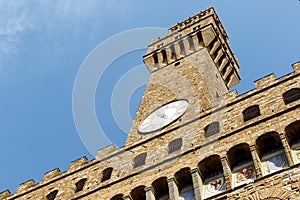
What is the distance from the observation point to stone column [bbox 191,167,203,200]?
55.8 feet

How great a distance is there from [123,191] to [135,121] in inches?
245

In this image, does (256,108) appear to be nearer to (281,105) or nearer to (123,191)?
(281,105)

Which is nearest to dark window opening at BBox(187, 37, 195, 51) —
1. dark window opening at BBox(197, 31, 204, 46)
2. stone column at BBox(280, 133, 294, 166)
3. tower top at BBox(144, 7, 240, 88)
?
tower top at BBox(144, 7, 240, 88)

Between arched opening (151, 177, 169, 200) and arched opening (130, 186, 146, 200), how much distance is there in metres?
0.45

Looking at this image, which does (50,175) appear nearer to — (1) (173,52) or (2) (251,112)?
(2) (251,112)

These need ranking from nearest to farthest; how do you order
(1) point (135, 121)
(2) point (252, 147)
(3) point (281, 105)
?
(2) point (252, 147), (3) point (281, 105), (1) point (135, 121)

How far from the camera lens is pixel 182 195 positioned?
58.5 feet

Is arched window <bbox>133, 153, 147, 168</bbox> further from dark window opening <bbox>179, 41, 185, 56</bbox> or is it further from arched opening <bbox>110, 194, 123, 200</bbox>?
dark window opening <bbox>179, 41, 185, 56</bbox>

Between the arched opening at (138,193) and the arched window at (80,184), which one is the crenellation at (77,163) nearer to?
the arched window at (80,184)

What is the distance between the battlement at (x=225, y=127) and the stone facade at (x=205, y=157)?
3cm

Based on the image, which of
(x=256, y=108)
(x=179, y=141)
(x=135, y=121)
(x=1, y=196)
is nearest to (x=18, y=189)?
(x=1, y=196)

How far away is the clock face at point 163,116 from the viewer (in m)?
22.5

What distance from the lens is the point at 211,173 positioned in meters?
18.1

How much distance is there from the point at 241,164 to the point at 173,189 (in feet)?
7.07
